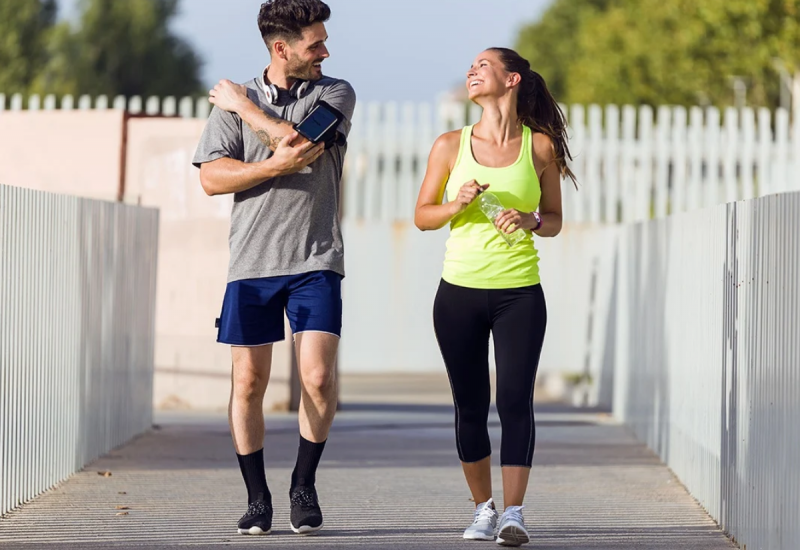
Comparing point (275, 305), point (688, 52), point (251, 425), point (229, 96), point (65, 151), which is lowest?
point (251, 425)

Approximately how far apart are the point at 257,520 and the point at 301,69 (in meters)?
1.70

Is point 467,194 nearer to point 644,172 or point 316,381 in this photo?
point 316,381

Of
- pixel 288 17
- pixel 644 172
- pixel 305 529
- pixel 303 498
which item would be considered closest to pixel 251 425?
pixel 303 498

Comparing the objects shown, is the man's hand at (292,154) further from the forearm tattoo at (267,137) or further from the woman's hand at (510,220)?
the woman's hand at (510,220)

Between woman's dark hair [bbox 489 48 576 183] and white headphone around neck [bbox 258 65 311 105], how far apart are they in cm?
72

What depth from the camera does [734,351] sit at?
600 cm

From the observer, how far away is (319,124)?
5.51 meters

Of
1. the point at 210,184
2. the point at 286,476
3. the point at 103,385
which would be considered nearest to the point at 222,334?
the point at 210,184

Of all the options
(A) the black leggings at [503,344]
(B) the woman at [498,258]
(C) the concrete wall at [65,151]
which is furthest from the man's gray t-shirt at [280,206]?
(C) the concrete wall at [65,151]

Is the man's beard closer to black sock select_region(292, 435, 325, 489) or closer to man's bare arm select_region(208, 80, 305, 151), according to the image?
man's bare arm select_region(208, 80, 305, 151)

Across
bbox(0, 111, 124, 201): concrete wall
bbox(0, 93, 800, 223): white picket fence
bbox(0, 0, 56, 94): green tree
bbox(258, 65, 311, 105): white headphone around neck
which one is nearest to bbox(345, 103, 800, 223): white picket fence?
bbox(0, 93, 800, 223): white picket fence

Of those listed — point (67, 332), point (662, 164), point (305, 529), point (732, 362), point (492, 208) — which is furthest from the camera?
point (662, 164)

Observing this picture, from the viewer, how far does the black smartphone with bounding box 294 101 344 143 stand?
547cm

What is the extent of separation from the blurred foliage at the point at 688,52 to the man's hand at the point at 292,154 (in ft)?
62.3
